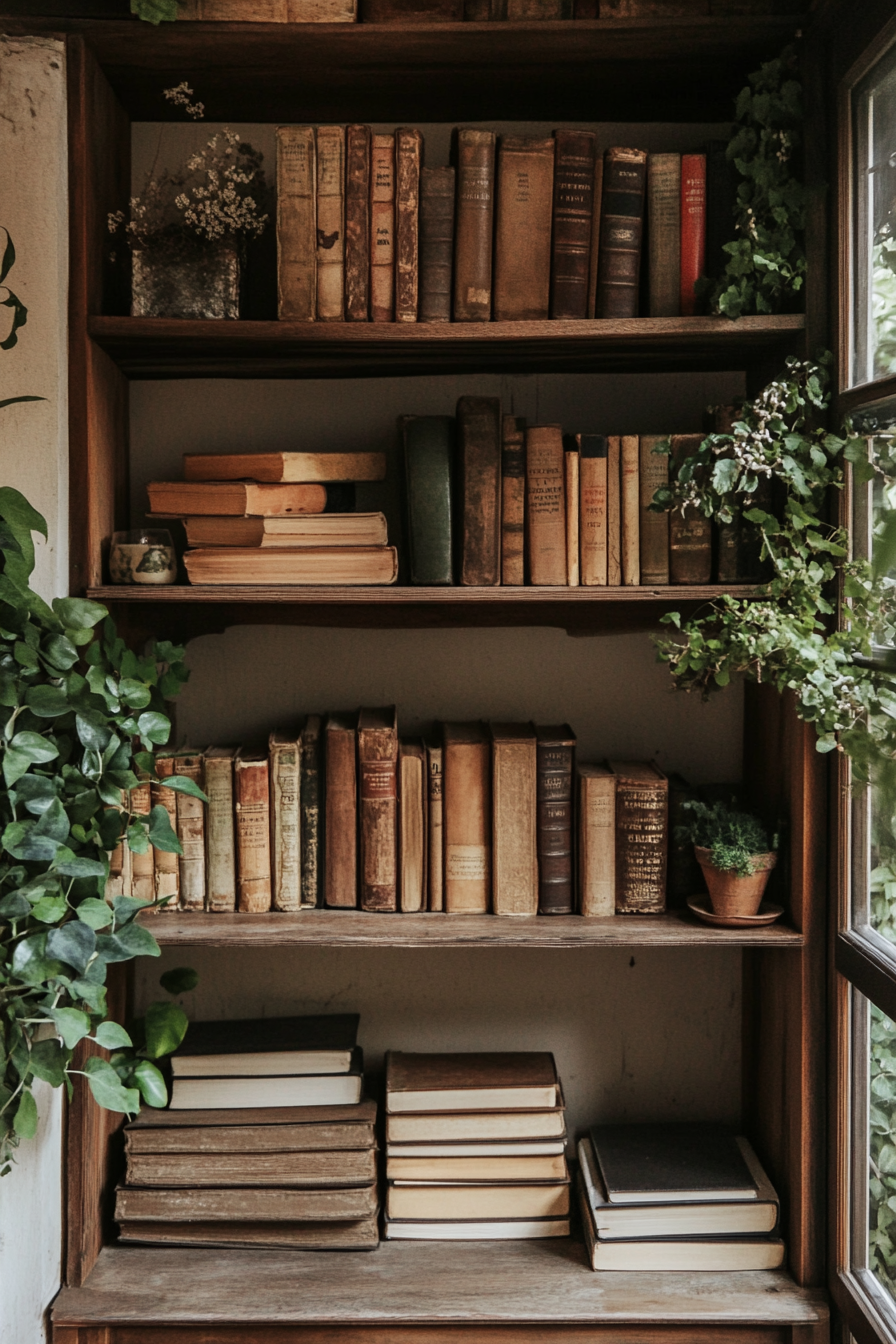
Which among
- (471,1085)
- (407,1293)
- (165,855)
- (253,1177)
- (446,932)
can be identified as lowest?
(407,1293)

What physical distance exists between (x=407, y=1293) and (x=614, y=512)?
1168mm

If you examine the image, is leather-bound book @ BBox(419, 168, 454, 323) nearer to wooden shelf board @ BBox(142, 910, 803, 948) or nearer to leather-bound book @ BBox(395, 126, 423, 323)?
leather-bound book @ BBox(395, 126, 423, 323)

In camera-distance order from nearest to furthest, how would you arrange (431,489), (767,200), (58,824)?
1. (58,824)
2. (767,200)
3. (431,489)

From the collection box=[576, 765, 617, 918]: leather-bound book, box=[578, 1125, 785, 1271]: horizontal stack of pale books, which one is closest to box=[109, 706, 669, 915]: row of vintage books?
box=[576, 765, 617, 918]: leather-bound book

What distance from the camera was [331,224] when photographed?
1391 mm

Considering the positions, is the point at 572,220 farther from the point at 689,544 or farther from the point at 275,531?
the point at 275,531

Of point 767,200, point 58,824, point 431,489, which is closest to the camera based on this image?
point 58,824

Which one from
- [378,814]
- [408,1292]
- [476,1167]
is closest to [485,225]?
[378,814]

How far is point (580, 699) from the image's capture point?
1.69m

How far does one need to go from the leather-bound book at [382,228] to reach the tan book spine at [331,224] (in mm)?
44

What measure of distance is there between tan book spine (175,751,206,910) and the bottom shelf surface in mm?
532

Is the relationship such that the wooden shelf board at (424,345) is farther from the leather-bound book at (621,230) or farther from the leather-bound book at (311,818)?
the leather-bound book at (311,818)

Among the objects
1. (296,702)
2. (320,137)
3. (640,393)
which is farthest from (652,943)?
(320,137)

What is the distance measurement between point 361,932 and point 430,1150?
1.26 feet
